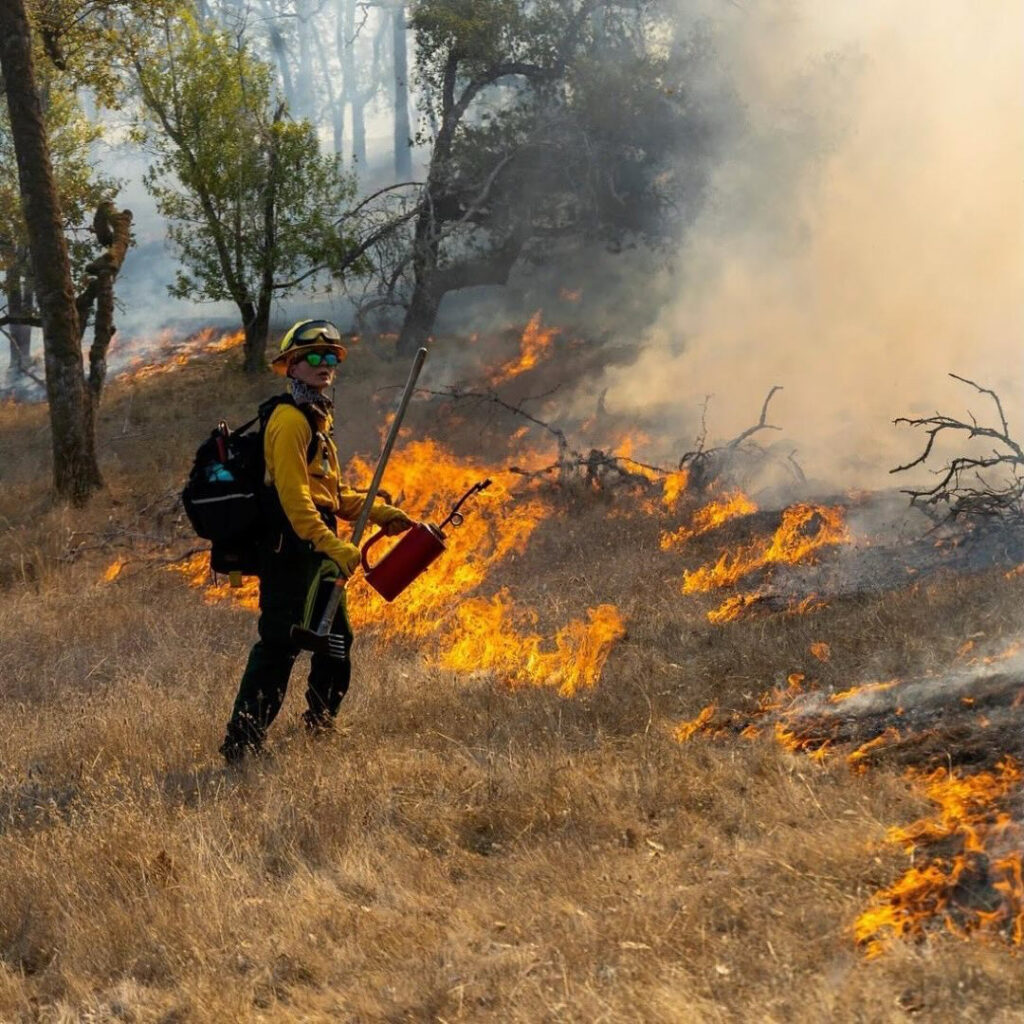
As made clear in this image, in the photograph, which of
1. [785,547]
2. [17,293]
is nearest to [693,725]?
[785,547]

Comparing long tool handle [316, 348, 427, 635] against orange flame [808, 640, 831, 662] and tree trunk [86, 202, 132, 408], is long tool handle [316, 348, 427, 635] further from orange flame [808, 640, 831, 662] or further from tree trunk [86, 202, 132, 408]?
tree trunk [86, 202, 132, 408]

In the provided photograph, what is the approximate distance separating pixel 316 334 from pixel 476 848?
2325 mm

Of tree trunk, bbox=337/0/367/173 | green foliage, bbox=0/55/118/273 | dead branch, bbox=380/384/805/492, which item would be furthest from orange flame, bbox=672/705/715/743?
tree trunk, bbox=337/0/367/173

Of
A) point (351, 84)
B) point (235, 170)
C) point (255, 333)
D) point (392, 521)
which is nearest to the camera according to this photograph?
point (392, 521)

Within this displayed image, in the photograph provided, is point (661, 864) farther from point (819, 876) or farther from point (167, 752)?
point (167, 752)

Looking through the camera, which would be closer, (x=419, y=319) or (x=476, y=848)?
(x=476, y=848)

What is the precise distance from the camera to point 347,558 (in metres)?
4.57

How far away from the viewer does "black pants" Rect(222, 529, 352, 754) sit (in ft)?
15.6

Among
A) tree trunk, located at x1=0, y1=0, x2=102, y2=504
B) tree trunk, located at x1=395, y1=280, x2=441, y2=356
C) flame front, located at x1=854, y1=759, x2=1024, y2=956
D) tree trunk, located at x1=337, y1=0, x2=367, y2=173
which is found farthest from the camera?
tree trunk, located at x1=337, y1=0, x2=367, y2=173

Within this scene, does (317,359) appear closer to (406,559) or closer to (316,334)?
(316,334)

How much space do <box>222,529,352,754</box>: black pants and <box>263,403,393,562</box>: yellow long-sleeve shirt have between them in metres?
0.20

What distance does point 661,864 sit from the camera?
11.6 feet

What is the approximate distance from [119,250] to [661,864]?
47.9 feet

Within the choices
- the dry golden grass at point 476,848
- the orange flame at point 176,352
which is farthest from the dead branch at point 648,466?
the orange flame at point 176,352
